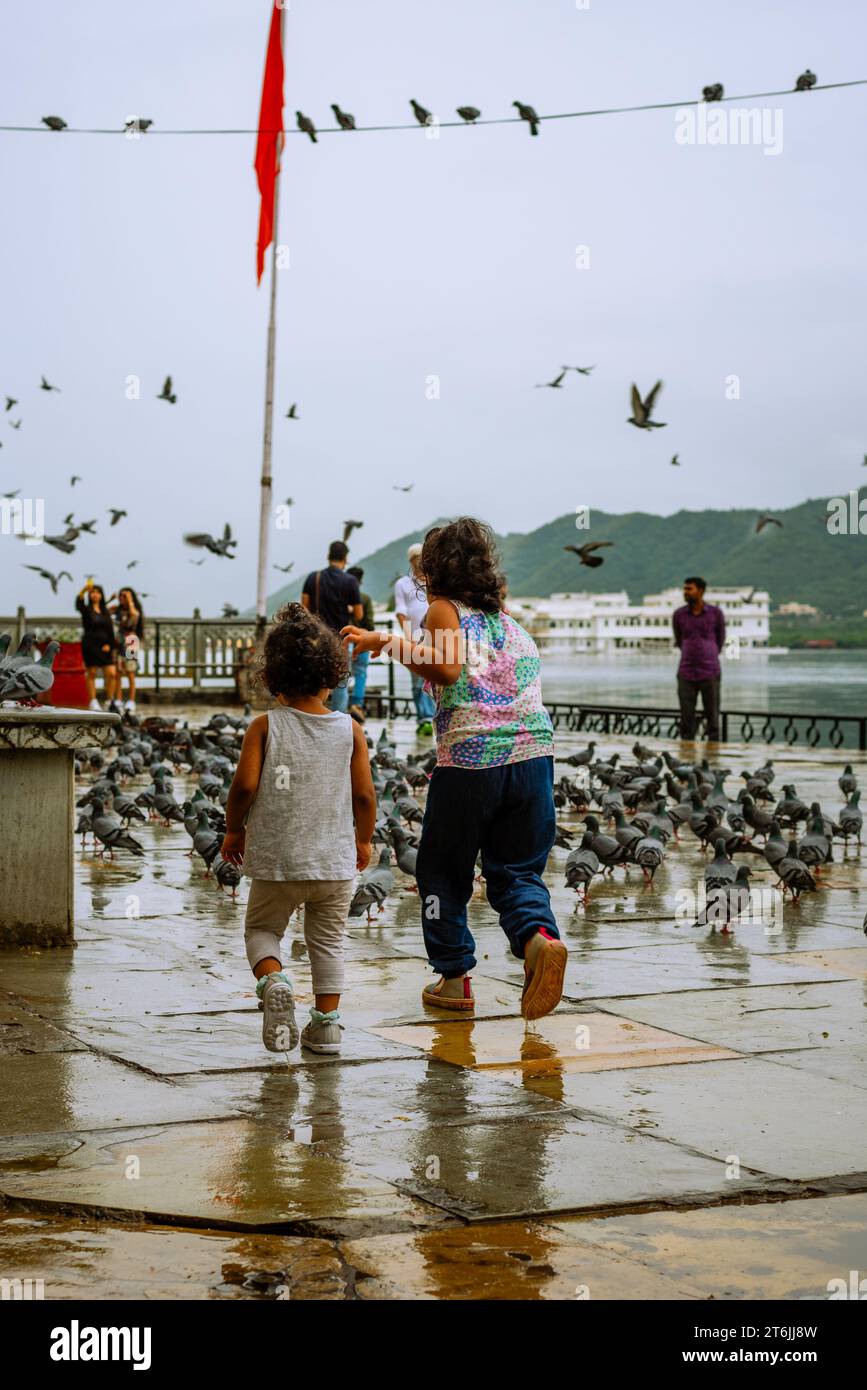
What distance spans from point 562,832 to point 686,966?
152 inches

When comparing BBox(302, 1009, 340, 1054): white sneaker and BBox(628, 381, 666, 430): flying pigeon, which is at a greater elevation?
BBox(628, 381, 666, 430): flying pigeon

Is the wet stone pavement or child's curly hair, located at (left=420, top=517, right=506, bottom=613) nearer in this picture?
the wet stone pavement

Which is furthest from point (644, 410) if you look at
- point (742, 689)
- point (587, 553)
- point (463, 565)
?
point (742, 689)

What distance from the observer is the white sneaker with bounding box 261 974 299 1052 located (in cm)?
499

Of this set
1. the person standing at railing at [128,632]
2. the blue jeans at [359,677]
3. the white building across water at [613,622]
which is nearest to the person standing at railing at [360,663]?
the blue jeans at [359,677]

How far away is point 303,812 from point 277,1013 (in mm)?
664

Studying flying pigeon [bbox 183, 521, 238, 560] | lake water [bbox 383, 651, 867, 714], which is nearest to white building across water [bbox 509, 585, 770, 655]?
lake water [bbox 383, 651, 867, 714]

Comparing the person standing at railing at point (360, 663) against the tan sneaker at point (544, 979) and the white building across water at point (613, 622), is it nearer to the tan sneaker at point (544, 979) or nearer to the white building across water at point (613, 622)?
the tan sneaker at point (544, 979)

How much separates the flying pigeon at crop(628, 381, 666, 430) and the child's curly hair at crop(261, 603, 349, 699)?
1446 centimetres

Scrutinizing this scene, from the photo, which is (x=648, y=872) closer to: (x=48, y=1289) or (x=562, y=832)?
(x=562, y=832)

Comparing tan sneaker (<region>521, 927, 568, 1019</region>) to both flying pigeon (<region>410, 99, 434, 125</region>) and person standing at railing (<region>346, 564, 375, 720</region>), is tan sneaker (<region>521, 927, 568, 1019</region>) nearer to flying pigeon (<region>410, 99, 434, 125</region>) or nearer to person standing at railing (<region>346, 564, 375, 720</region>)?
person standing at railing (<region>346, 564, 375, 720</region>)

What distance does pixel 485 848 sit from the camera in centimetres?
592
